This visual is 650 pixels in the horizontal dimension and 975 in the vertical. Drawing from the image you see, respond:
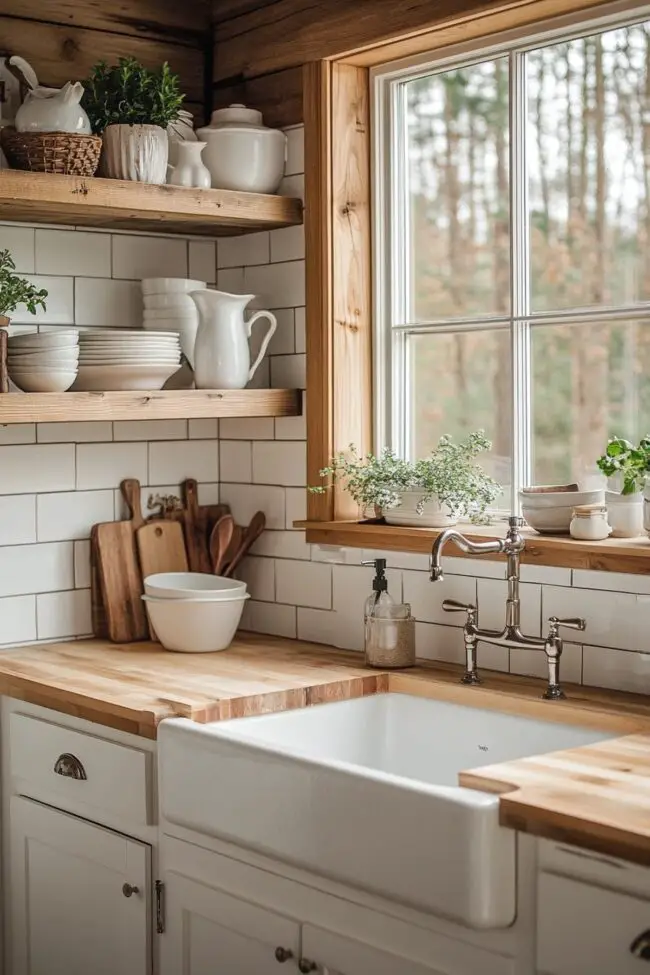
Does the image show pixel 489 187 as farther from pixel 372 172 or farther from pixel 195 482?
pixel 195 482

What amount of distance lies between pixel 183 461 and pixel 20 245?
739mm

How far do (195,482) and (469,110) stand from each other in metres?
1.25

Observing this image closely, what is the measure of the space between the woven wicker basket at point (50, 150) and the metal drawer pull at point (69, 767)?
4.32 feet

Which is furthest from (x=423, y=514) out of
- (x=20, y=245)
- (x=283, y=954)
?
(x=20, y=245)

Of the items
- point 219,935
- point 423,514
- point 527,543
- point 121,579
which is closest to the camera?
point 219,935

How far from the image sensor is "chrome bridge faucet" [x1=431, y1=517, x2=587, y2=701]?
9.20 ft

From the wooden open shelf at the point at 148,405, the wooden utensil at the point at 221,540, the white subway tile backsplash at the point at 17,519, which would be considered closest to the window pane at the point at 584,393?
the wooden open shelf at the point at 148,405

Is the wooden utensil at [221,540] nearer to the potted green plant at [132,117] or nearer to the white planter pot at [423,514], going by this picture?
the white planter pot at [423,514]

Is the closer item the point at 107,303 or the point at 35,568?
the point at 35,568

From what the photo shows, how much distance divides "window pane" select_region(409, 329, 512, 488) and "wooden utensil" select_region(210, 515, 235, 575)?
582mm

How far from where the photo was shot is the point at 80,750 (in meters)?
2.91

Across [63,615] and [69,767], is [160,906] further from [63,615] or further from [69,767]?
[63,615]

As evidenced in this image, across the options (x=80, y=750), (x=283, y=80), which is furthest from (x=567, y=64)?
(x=80, y=750)

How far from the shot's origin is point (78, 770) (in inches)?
115
